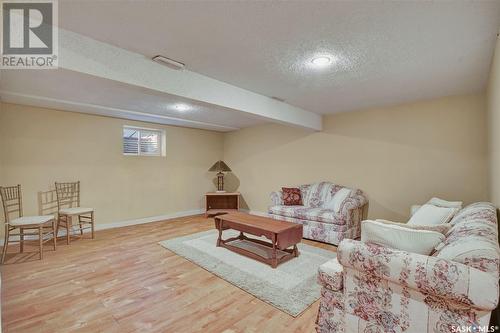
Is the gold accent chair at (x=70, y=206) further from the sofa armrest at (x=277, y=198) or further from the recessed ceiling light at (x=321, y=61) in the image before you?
the recessed ceiling light at (x=321, y=61)

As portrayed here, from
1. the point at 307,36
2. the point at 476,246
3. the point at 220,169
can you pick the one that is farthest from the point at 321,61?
the point at 220,169

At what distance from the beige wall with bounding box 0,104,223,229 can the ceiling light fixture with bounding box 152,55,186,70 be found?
3.09m

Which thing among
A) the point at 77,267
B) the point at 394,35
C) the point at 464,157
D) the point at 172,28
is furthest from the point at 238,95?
the point at 464,157

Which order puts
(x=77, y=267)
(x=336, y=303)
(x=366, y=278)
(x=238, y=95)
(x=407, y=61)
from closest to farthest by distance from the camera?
(x=366, y=278)
(x=336, y=303)
(x=407, y=61)
(x=77, y=267)
(x=238, y=95)

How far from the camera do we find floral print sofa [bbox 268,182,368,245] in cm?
368

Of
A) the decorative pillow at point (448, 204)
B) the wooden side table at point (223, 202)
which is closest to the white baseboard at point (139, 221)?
the wooden side table at point (223, 202)

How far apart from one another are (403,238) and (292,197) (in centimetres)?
326

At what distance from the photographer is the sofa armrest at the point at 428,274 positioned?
987 mm

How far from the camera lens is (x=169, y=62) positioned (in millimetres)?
2297

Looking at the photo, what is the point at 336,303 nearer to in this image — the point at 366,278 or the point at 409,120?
the point at 366,278

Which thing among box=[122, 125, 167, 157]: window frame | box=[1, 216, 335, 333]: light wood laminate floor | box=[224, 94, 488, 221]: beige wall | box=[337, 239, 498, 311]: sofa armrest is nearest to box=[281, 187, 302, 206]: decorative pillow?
box=[224, 94, 488, 221]: beige wall

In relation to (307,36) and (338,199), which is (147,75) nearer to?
A: (307,36)

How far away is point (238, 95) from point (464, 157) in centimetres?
332

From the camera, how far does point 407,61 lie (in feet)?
7.47
